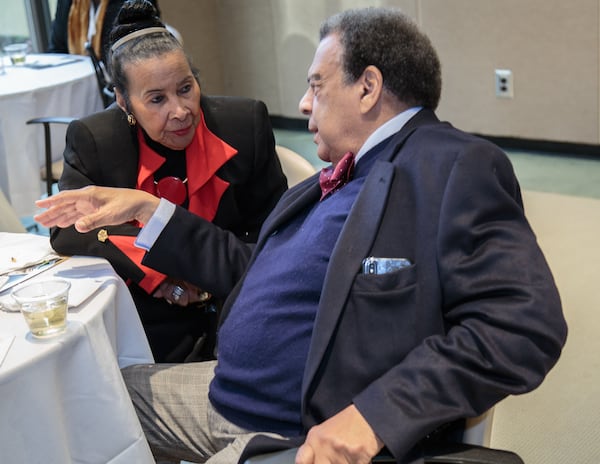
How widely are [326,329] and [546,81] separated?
3.93 meters

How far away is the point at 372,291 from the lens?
4.48 feet

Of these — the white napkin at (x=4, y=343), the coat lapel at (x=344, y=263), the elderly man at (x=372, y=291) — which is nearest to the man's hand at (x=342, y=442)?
the elderly man at (x=372, y=291)

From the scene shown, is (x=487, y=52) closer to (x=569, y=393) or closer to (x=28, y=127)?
(x=28, y=127)

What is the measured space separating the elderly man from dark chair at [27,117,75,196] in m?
1.89

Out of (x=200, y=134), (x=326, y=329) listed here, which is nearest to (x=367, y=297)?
(x=326, y=329)

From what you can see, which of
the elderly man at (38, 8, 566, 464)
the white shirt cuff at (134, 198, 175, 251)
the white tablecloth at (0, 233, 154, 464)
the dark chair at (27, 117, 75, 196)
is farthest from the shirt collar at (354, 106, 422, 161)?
the dark chair at (27, 117, 75, 196)

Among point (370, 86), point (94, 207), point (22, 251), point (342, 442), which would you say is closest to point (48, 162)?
point (22, 251)

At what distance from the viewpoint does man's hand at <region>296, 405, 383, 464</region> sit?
1263 mm

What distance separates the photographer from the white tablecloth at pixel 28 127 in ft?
12.4

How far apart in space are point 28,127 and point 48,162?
0.84 ft

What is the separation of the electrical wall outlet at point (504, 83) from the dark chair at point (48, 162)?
2725mm

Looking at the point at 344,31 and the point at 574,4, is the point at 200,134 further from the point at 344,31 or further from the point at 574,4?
the point at 574,4

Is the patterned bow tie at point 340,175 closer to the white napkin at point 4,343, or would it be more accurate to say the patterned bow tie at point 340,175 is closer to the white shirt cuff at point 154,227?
the white shirt cuff at point 154,227

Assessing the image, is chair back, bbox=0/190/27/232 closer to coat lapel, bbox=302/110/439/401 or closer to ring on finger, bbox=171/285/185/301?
ring on finger, bbox=171/285/185/301
